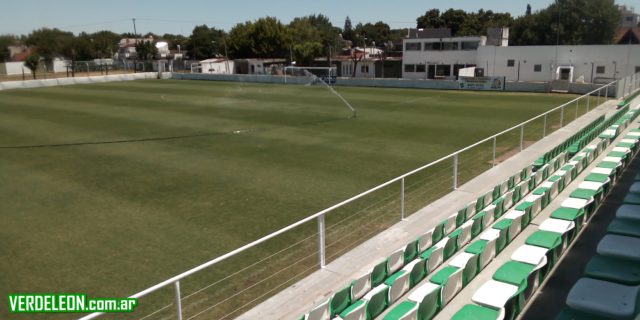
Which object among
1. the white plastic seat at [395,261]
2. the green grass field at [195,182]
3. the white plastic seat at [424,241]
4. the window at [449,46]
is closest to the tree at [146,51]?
the window at [449,46]

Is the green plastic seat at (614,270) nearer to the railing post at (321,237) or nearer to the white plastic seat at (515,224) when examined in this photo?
the white plastic seat at (515,224)

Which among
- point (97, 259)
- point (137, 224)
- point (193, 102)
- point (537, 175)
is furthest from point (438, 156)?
point (193, 102)

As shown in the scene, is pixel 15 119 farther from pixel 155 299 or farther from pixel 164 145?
pixel 155 299

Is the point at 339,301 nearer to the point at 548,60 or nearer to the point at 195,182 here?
the point at 195,182

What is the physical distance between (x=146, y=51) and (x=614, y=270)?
4465 inches

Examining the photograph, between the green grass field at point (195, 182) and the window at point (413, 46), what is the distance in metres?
33.8

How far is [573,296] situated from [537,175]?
6.67 metres

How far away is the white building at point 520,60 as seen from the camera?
48.1 metres

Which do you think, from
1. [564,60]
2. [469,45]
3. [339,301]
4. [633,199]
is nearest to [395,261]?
[339,301]

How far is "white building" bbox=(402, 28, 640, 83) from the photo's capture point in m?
48.1

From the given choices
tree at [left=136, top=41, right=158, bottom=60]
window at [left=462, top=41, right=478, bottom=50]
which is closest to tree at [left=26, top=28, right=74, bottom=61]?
tree at [left=136, top=41, right=158, bottom=60]

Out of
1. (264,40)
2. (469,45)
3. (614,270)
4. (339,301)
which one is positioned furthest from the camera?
(264,40)

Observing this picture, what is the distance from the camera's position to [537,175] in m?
12.1

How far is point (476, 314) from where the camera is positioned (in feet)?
19.6
